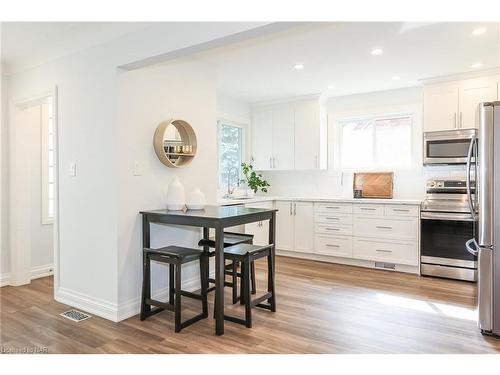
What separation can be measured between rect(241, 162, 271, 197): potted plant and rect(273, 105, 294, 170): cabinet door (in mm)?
342

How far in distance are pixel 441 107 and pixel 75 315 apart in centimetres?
443

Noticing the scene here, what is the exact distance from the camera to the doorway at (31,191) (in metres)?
3.88

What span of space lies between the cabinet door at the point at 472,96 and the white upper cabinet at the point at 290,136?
5.90 ft

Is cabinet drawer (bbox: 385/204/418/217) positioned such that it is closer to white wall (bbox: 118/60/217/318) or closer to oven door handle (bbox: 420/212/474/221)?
oven door handle (bbox: 420/212/474/221)

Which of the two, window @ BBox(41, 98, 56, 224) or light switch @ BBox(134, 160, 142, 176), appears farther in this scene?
window @ BBox(41, 98, 56, 224)

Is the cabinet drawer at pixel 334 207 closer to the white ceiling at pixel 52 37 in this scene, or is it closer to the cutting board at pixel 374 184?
the cutting board at pixel 374 184

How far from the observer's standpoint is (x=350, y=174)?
532 cm

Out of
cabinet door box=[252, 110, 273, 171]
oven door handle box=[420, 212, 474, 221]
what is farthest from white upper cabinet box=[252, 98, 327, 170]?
oven door handle box=[420, 212, 474, 221]

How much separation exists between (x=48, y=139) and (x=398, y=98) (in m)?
4.55

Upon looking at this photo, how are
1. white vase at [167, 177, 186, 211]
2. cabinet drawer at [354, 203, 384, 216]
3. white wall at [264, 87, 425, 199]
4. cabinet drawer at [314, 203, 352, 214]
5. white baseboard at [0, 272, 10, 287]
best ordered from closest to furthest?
white vase at [167, 177, 186, 211]
white baseboard at [0, 272, 10, 287]
cabinet drawer at [354, 203, 384, 216]
cabinet drawer at [314, 203, 352, 214]
white wall at [264, 87, 425, 199]

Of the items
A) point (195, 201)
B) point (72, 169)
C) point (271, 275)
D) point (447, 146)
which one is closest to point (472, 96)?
point (447, 146)

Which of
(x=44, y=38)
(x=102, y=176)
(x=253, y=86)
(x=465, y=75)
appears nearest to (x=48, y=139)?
(x=44, y=38)

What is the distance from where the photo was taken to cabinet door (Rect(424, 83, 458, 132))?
4211 mm
